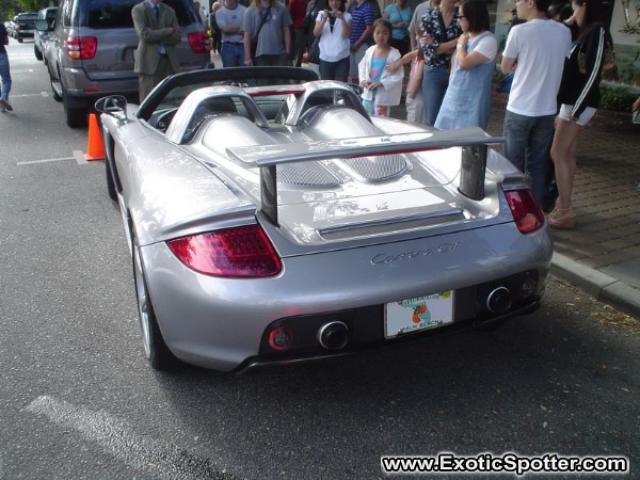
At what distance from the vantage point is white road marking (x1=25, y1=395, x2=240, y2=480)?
2.22 m

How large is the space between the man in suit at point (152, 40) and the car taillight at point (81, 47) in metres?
0.64

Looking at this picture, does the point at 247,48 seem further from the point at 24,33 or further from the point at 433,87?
the point at 24,33

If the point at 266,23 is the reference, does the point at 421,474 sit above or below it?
below

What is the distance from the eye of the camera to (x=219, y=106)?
3.62 meters

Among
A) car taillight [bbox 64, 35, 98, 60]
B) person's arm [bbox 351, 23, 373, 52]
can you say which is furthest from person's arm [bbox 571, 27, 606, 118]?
car taillight [bbox 64, 35, 98, 60]

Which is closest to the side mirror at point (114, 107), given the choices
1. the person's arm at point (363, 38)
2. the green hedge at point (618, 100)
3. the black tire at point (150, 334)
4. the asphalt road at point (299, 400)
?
the asphalt road at point (299, 400)

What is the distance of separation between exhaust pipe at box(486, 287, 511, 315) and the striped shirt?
6.34 metres

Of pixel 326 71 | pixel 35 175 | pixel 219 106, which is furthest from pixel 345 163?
pixel 326 71

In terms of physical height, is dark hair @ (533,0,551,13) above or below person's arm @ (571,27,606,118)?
above

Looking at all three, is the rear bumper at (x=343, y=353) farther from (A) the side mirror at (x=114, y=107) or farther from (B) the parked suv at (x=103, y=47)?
(B) the parked suv at (x=103, y=47)

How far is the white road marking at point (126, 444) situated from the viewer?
222 cm

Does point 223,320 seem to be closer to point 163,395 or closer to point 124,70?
point 163,395

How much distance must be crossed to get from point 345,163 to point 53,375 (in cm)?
170

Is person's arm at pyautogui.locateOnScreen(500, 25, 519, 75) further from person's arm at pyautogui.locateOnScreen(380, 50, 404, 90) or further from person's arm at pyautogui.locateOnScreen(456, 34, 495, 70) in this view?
person's arm at pyautogui.locateOnScreen(380, 50, 404, 90)
